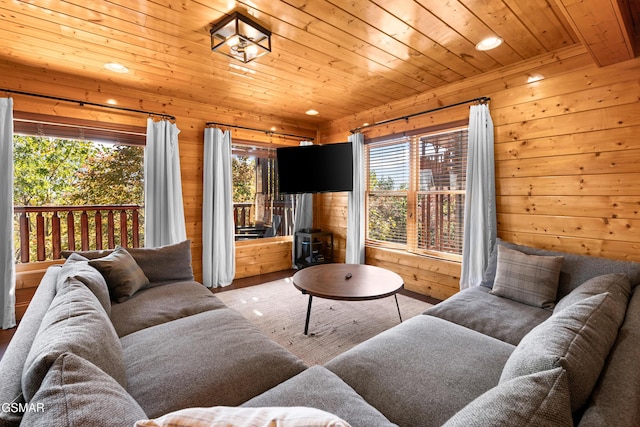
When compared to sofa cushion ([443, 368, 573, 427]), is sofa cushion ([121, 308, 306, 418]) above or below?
below

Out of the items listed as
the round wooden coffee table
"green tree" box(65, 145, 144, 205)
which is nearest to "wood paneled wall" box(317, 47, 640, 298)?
the round wooden coffee table

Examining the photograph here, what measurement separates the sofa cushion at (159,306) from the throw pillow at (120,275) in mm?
61

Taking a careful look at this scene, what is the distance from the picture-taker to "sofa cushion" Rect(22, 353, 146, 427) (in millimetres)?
670

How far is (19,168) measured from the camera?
10.7 feet

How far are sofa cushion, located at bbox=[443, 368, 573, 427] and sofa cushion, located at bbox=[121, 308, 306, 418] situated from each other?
2.87ft

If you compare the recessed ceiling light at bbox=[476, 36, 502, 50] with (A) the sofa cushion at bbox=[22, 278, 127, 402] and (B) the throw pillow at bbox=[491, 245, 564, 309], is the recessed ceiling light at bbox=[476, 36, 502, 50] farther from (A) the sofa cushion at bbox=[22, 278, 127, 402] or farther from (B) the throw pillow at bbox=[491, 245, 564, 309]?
(A) the sofa cushion at bbox=[22, 278, 127, 402]

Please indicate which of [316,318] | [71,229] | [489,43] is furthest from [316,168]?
[71,229]

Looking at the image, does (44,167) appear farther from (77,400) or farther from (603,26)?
(603,26)

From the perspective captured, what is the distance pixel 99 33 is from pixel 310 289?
2566mm

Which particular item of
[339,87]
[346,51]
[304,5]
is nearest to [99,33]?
[304,5]

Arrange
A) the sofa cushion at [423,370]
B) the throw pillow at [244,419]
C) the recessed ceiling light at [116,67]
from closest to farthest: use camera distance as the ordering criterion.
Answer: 1. the throw pillow at [244,419]
2. the sofa cushion at [423,370]
3. the recessed ceiling light at [116,67]

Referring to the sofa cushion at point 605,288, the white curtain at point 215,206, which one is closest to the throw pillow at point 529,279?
the sofa cushion at point 605,288

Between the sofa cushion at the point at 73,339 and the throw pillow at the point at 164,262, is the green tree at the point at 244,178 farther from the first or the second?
the sofa cushion at the point at 73,339

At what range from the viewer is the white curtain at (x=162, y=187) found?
141 inches
